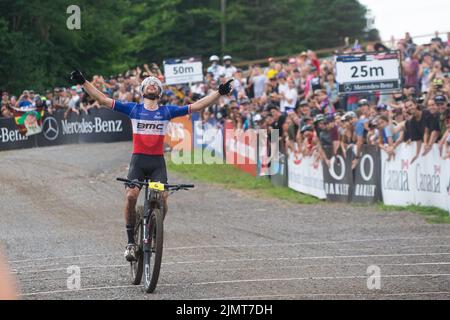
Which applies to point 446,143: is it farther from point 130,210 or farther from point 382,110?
point 130,210

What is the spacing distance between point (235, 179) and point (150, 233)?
1566cm

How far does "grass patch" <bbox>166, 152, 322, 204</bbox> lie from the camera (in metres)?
23.0

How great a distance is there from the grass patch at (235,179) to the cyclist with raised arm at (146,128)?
35.6 feet

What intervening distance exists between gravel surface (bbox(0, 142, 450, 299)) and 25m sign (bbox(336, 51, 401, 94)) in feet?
8.90

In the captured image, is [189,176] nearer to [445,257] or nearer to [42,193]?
[42,193]

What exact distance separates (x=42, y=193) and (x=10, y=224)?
4.98 m

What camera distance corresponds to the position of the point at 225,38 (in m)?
71.1

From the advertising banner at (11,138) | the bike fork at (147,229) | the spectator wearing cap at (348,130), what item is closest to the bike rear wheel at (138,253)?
the bike fork at (147,229)

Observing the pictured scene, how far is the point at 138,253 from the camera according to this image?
10.9 meters

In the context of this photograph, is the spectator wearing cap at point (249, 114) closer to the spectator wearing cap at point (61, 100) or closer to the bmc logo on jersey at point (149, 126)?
the spectator wearing cap at point (61, 100)

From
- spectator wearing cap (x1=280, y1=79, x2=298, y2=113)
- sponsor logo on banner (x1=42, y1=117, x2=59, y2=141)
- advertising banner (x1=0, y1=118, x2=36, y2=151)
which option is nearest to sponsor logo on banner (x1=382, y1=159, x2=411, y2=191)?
spectator wearing cap (x1=280, y1=79, x2=298, y2=113)

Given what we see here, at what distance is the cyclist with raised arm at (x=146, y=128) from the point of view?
11.1 m

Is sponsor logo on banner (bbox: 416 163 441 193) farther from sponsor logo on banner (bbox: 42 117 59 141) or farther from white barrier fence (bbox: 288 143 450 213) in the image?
sponsor logo on banner (bbox: 42 117 59 141)
